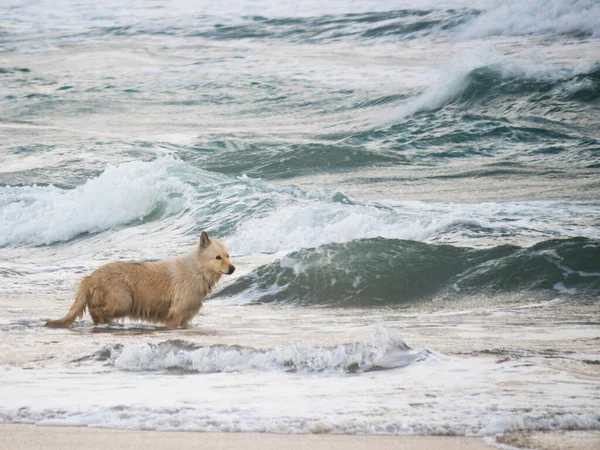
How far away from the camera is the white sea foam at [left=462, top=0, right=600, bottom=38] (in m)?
35.6

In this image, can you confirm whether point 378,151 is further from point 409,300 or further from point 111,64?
point 111,64

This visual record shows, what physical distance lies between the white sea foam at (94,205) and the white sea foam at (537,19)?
22.9 m

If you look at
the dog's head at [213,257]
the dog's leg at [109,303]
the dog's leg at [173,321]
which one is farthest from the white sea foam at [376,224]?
the dog's leg at [109,303]

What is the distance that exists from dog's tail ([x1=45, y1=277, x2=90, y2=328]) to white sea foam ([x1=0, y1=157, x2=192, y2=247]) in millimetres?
7394

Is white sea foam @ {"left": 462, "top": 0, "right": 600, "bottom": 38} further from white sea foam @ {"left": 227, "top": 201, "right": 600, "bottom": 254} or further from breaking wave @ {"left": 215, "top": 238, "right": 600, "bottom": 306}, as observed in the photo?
breaking wave @ {"left": 215, "top": 238, "right": 600, "bottom": 306}

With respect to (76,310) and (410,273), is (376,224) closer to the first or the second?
(410,273)

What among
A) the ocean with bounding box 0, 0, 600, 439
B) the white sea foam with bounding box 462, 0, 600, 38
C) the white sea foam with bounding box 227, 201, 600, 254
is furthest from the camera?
the white sea foam with bounding box 462, 0, 600, 38

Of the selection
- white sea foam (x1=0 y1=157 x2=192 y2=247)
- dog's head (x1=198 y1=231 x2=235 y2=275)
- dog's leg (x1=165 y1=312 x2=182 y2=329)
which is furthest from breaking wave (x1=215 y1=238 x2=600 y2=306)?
white sea foam (x1=0 y1=157 x2=192 y2=247)

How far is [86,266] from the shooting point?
12430 mm

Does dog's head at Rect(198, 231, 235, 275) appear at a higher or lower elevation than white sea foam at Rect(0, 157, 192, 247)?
higher

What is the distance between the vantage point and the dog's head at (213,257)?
27.5 feet

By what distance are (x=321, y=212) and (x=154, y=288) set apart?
5398 mm

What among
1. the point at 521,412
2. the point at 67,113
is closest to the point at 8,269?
the point at 521,412

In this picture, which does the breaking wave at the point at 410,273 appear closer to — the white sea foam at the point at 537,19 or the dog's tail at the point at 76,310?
the dog's tail at the point at 76,310
